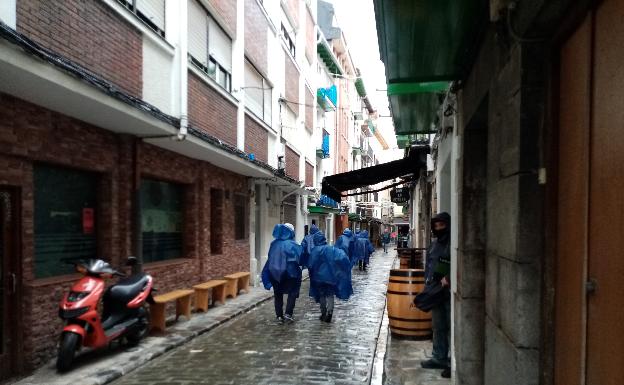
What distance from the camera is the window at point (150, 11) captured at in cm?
827

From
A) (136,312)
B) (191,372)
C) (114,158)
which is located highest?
(114,158)

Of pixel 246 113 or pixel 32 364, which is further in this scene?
pixel 246 113

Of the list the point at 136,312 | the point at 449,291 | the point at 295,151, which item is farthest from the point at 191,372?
the point at 295,151

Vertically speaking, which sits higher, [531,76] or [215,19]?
[215,19]

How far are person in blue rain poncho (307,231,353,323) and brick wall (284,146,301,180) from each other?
927 centimetres

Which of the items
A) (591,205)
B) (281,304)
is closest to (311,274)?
(281,304)

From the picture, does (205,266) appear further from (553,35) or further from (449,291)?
(553,35)

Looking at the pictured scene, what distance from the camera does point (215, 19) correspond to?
38.1 ft

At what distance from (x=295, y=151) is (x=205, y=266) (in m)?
9.80

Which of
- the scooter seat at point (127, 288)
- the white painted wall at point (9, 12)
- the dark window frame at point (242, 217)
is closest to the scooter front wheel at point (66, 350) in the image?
the scooter seat at point (127, 288)

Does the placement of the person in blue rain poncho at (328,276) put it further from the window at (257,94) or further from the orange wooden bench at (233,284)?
the window at (257,94)

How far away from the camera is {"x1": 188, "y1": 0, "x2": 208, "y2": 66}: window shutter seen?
34.1 ft

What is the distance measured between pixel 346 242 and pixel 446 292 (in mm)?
11520

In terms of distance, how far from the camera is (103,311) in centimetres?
709
